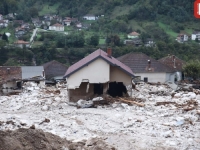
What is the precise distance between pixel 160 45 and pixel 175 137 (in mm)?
44533

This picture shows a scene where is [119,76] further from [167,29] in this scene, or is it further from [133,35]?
[167,29]

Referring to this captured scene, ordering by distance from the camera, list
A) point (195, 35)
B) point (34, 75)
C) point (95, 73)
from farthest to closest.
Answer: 1. point (195, 35)
2. point (34, 75)
3. point (95, 73)

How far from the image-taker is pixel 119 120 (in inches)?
676

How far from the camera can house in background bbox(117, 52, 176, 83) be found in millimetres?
35875

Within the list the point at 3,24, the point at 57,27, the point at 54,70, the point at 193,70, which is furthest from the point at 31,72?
the point at 3,24

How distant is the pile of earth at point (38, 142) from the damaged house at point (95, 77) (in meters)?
8.54

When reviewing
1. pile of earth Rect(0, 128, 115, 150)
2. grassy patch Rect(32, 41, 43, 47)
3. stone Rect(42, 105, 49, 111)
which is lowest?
pile of earth Rect(0, 128, 115, 150)

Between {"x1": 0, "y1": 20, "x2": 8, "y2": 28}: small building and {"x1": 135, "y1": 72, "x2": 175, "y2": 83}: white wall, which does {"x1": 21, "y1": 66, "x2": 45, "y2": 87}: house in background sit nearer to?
{"x1": 135, "y1": 72, "x2": 175, "y2": 83}: white wall

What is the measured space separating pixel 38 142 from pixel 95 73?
10.3 meters

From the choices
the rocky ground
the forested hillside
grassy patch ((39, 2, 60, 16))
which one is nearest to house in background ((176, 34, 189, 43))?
the forested hillside

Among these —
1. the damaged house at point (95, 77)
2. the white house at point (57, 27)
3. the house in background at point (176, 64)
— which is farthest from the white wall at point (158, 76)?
the white house at point (57, 27)

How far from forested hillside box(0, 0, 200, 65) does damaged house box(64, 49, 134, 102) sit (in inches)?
1102

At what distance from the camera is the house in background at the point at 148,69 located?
3588cm

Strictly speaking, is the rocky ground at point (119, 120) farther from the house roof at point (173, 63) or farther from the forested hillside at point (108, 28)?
the forested hillside at point (108, 28)
